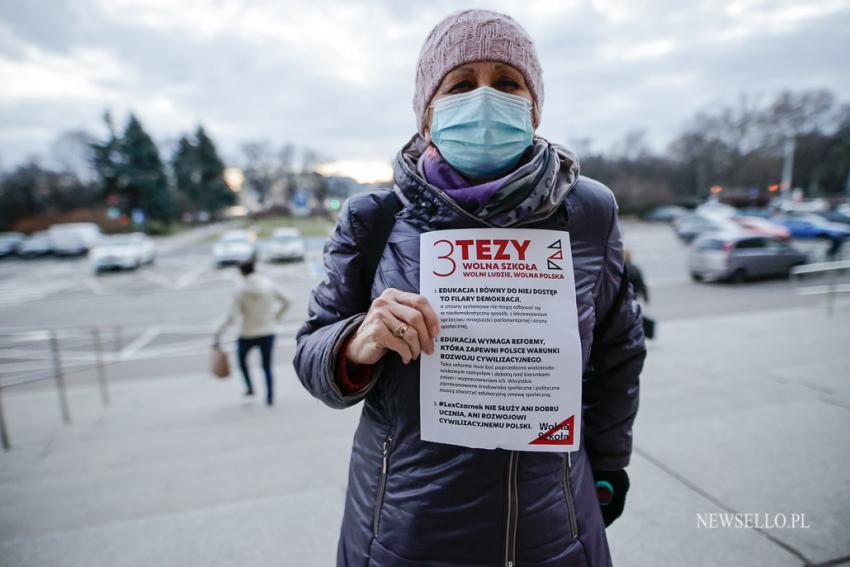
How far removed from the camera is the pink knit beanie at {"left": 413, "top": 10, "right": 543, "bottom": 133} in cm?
132

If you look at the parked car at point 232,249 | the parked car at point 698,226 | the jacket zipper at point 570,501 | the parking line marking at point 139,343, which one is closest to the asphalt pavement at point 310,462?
the parking line marking at point 139,343

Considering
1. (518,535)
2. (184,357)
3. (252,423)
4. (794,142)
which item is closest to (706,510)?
(518,535)

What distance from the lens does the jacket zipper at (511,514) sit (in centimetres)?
114

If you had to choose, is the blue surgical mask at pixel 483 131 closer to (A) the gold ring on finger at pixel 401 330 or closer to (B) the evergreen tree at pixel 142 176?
(A) the gold ring on finger at pixel 401 330

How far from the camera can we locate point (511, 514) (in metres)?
1.15

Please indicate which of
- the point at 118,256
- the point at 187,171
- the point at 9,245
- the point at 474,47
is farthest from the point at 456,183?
the point at 187,171

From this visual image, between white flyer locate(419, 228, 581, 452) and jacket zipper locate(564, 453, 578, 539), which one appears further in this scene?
jacket zipper locate(564, 453, 578, 539)

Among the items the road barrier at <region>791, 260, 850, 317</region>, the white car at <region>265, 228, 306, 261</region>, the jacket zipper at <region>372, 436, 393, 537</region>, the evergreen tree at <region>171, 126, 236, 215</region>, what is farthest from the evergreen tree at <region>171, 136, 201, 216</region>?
the jacket zipper at <region>372, 436, 393, 537</region>

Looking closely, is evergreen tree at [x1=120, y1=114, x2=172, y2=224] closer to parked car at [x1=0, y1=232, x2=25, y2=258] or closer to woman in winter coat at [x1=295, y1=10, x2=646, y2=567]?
parked car at [x1=0, y1=232, x2=25, y2=258]

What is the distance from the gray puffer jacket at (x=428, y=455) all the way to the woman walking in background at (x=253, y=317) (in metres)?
4.48

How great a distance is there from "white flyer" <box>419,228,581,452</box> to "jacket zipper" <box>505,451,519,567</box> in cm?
6

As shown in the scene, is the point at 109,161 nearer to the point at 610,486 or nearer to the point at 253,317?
the point at 253,317

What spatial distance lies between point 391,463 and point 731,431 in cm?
357

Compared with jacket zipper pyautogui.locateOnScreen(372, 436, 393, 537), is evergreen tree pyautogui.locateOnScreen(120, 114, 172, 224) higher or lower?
higher
